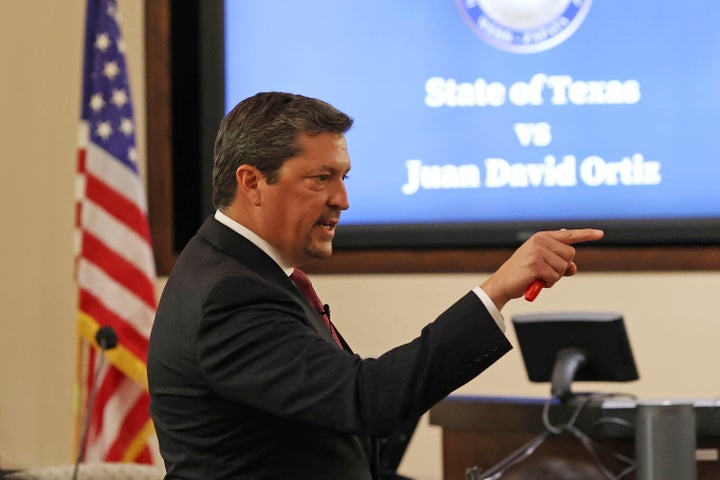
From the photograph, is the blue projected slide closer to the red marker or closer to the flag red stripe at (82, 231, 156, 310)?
the flag red stripe at (82, 231, 156, 310)

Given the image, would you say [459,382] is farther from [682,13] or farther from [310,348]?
[682,13]

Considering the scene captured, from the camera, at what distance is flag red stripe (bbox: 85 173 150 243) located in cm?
458

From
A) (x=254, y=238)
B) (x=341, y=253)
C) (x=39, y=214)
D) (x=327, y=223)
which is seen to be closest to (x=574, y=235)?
(x=327, y=223)

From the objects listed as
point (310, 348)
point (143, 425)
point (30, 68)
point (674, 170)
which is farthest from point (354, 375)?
point (30, 68)

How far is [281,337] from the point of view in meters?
1.93

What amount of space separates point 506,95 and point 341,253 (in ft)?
2.98

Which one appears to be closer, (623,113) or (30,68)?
(623,113)

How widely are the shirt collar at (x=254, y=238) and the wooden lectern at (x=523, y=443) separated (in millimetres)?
1009

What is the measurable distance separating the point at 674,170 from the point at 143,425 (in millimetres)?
2218

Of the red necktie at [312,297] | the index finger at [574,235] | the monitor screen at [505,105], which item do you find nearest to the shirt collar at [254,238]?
the red necktie at [312,297]

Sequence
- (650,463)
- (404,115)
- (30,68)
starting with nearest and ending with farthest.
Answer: (650,463)
(404,115)
(30,68)

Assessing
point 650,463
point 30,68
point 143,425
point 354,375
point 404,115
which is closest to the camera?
point 354,375

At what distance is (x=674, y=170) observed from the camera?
4.64 meters

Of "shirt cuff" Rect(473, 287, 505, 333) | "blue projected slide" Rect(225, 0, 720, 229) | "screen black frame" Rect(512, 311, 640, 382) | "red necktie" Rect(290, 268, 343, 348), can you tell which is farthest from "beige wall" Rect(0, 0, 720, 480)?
"shirt cuff" Rect(473, 287, 505, 333)
